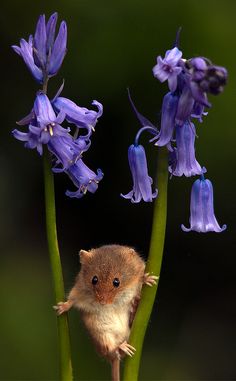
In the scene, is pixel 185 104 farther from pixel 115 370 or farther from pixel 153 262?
pixel 115 370

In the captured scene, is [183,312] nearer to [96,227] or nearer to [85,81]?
Answer: [96,227]

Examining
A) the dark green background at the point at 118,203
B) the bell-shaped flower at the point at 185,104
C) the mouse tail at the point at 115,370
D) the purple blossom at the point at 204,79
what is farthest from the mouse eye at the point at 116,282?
the dark green background at the point at 118,203

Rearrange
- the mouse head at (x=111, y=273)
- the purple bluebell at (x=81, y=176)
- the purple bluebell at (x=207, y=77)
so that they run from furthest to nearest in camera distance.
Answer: the mouse head at (x=111, y=273) → the purple bluebell at (x=81, y=176) → the purple bluebell at (x=207, y=77)

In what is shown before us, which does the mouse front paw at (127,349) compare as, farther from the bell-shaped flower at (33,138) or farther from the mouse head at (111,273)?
the bell-shaped flower at (33,138)

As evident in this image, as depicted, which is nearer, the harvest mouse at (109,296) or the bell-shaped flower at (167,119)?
the bell-shaped flower at (167,119)

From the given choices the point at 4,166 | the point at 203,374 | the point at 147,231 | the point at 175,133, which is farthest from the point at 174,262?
the point at 175,133

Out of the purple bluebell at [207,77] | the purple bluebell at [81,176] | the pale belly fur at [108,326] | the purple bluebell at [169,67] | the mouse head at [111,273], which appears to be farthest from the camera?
the mouse head at [111,273]

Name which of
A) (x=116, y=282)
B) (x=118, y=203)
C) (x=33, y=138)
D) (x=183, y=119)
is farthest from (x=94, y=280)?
(x=118, y=203)
